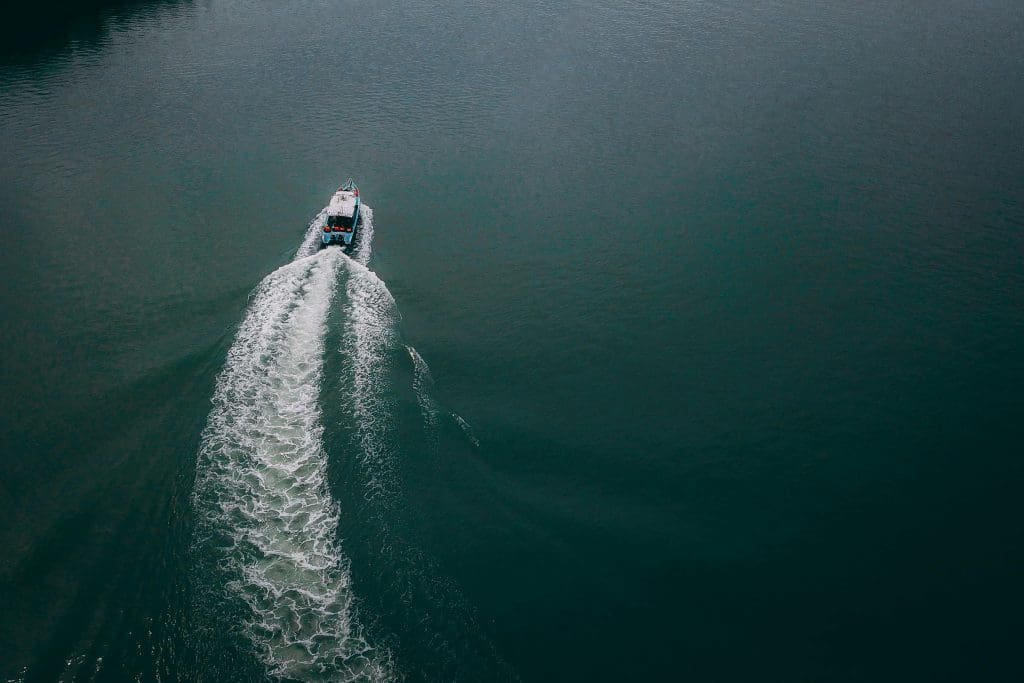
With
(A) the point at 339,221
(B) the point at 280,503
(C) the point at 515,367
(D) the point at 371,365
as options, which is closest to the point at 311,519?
(B) the point at 280,503

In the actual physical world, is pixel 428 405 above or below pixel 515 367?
below

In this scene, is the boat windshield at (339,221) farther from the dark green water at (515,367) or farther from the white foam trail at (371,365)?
the white foam trail at (371,365)

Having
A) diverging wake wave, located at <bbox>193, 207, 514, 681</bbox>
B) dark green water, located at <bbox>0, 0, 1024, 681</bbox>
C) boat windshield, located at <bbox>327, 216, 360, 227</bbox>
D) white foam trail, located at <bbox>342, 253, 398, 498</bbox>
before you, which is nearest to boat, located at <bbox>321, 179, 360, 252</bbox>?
boat windshield, located at <bbox>327, 216, 360, 227</bbox>

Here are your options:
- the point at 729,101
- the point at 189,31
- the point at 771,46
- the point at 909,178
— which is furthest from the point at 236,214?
the point at 771,46

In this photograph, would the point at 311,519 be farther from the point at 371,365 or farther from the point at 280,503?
the point at 371,365

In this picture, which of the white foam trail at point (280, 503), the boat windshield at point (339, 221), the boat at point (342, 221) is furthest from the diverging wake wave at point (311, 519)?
the boat windshield at point (339, 221)

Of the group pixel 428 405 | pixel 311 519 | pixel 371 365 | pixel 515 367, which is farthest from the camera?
pixel 515 367

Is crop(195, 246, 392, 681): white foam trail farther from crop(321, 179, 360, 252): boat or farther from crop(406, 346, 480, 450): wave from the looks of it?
crop(321, 179, 360, 252): boat

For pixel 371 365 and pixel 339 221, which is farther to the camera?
pixel 339 221
